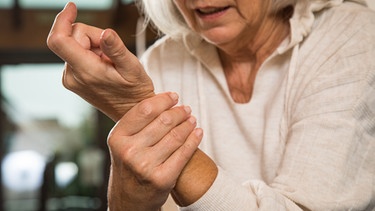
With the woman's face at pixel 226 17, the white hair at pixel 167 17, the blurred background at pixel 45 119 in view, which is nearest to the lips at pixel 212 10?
the woman's face at pixel 226 17

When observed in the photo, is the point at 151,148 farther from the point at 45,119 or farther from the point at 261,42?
the point at 45,119

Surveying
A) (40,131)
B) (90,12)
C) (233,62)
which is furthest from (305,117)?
(40,131)

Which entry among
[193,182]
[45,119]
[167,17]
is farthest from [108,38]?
[45,119]

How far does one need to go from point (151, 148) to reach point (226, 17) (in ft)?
1.48

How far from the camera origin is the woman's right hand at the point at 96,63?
3.37ft

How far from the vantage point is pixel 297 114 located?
1334 millimetres

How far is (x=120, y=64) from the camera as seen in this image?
3.43ft

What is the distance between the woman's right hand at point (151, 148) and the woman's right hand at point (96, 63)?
4 centimetres

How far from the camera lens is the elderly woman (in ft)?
3.55

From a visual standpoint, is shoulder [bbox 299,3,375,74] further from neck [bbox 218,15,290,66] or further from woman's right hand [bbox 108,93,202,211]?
woman's right hand [bbox 108,93,202,211]

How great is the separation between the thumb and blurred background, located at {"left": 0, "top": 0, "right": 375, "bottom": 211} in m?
5.74

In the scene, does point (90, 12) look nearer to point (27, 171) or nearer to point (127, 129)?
point (27, 171)

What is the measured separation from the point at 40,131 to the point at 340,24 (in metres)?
6.29

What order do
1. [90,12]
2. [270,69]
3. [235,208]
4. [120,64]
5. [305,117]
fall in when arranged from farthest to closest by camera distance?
1. [90,12]
2. [270,69]
3. [305,117]
4. [235,208]
5. [120,64]
